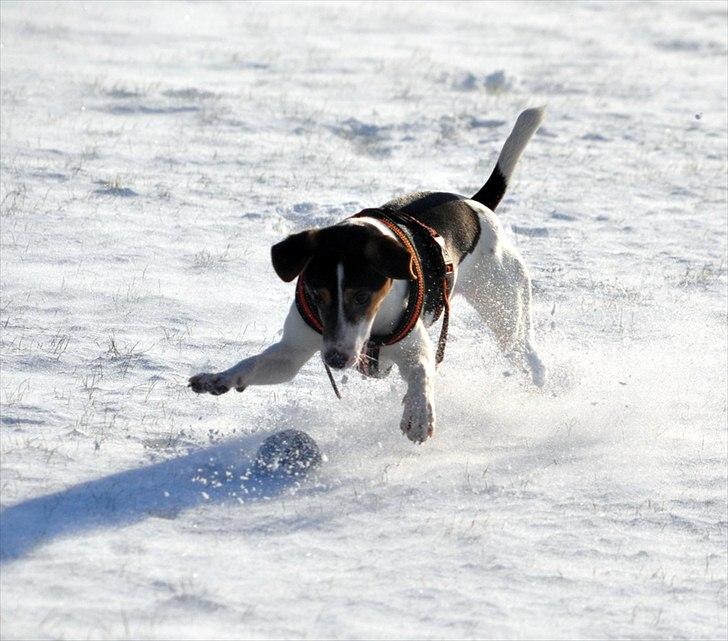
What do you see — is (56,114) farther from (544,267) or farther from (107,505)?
(107,505)

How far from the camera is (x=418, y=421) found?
4.89 meters

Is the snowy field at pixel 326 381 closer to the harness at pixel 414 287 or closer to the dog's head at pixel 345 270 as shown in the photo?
the harness at pixel 414 287

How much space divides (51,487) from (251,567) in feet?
3.08

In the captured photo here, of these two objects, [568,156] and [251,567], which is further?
[568,156]

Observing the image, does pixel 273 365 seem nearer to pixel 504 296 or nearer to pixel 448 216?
pixel 448 216

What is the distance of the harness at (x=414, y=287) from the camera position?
5031 mm

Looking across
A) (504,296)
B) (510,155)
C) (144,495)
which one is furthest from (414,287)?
(510,155)

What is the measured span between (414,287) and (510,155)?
156 cm

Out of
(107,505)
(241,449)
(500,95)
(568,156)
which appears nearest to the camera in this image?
(107,505)

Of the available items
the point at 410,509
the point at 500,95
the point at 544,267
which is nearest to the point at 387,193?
the point at 544,267

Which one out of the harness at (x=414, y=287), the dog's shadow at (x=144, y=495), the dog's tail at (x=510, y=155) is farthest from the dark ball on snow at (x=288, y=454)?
the dog's tail at (x=510, y=155)

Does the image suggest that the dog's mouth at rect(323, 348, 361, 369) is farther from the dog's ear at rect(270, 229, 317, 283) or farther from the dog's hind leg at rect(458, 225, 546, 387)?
the dog's hind leg at rect(458, 225, 546, 387)

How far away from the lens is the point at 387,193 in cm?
986

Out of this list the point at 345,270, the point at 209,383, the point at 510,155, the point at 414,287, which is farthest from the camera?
the point at 510,155
